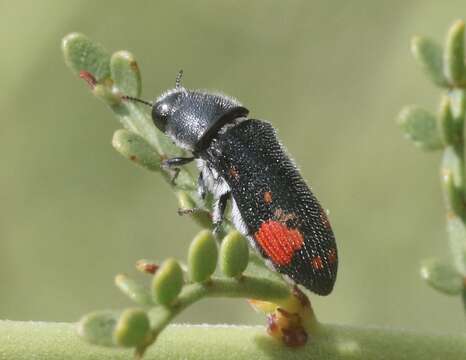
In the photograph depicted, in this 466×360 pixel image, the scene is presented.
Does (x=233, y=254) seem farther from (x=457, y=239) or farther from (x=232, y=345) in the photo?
(x=457, y=239)

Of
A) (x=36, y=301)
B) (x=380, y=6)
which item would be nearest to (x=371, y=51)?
(x=380, y=6)

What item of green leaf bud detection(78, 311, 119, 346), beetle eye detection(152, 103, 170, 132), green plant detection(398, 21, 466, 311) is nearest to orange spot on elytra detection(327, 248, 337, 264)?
green plant detection(398, 21, 466, 311)

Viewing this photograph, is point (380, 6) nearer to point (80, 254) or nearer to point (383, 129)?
point (383, 129)

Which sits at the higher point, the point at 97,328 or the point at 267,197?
the point at 267,197

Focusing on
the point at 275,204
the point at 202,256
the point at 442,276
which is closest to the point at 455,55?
the point at 442,276

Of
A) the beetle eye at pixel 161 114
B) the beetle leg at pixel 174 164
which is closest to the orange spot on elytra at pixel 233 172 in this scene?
the beetle eye at pixel 161 114

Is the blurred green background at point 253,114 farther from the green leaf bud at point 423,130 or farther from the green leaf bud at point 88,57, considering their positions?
the green leaf bud at point 88,57
